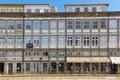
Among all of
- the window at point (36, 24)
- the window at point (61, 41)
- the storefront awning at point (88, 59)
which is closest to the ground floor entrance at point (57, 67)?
the storefront awning at point (88, 59)

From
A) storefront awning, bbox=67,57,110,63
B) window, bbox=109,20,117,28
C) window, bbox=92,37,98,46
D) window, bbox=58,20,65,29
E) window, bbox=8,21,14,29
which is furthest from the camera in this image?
window, bbox=8,21,14,29

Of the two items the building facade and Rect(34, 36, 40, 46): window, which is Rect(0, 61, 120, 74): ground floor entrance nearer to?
the building facade

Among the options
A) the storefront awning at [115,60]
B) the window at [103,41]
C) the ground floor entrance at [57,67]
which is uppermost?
the window at [103,41]

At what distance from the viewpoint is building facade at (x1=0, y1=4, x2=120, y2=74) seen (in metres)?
80.4

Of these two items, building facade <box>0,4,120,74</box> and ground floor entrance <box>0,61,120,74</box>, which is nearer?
ground floor entrance <box>0,61,120,74</box>

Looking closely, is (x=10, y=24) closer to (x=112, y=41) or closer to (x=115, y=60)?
(x=112, y=41)

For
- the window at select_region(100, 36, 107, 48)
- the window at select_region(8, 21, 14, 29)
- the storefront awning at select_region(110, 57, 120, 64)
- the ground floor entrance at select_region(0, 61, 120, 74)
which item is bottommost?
the ground floor entrance at select_region(0, 61, 120, 74)

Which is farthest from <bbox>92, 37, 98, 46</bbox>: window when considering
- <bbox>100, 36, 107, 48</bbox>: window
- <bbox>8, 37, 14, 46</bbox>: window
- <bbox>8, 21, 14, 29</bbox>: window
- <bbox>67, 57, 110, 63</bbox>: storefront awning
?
<bbox>8, 21, 14, 29</bbox>: window

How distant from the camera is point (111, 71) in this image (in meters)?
78.9

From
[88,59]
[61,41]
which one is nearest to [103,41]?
[88,59]

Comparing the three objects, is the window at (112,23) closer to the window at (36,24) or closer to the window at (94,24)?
the window at (94,24)

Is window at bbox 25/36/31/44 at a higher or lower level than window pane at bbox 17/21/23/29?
lower

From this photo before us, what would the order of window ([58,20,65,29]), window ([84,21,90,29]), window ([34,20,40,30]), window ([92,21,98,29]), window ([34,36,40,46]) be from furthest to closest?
1. window ([34,20,40,30])
2. window ([58,20,65,29])
3. window ([34,36,40,46])
4. window ([84,21,90,29])
5. window ([92,21,98,29])

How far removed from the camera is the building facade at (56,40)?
8044 centimetres
